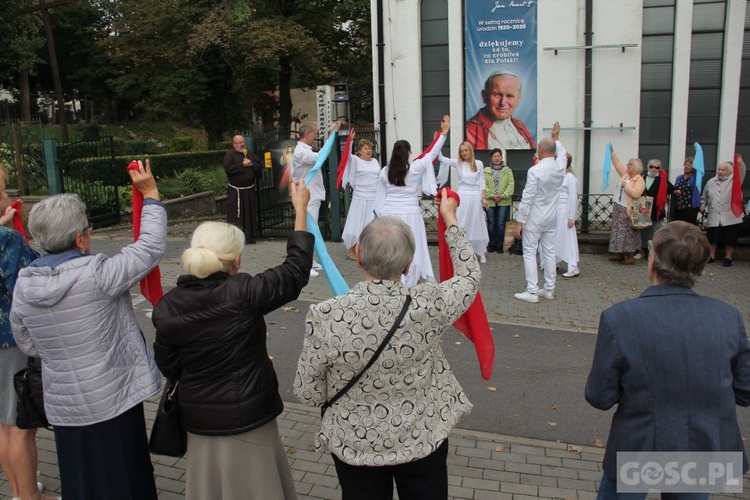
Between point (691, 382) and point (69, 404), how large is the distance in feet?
8.83

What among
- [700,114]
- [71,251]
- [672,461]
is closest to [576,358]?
[672,461]

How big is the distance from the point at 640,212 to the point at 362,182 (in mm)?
4507

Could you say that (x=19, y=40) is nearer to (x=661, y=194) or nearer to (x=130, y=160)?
(x=130, y=160)

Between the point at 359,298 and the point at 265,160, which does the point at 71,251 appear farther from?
the point at 265,160

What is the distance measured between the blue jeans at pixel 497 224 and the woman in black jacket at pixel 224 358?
366 inches

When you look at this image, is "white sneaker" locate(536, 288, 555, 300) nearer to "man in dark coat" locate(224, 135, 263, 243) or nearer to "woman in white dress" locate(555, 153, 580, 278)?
"woman in white dress" locate(555, 153, 580, 278)

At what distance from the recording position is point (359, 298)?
2609 millimetres

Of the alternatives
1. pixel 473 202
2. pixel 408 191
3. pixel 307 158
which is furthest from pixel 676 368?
pixel 473 202

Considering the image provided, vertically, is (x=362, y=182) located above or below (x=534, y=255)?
above

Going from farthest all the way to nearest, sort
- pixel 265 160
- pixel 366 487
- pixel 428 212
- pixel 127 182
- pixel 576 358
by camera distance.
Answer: pixel 127 182 → pixel 428 212 → pixel 265 160 → pixel 576 358 → pixel 366 487

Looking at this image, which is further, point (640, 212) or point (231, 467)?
point (640, 212)

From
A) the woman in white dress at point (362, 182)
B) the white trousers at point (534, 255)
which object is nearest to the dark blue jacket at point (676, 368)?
the white trousers at point (534, 255)

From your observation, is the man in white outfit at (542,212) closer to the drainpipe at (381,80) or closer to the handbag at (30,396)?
the handbag at (30,396)

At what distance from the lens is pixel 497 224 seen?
39.5 ft
